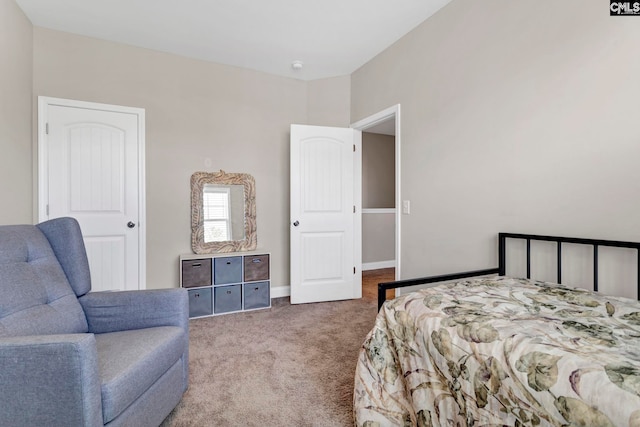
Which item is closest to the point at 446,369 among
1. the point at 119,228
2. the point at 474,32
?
the point at 474,32

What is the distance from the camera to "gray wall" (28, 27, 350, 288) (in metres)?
2.82

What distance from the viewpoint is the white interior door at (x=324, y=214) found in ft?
11.1

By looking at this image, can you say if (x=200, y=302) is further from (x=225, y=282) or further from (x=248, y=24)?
(x=248, y=24)

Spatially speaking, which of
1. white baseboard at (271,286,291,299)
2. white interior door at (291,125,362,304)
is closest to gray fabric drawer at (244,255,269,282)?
white interior door at (291,125,362,304)

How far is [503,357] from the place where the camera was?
941mm

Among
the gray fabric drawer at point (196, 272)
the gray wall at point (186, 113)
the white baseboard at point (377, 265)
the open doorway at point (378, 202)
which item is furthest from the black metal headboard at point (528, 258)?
the white baseboard at point (377, 265)

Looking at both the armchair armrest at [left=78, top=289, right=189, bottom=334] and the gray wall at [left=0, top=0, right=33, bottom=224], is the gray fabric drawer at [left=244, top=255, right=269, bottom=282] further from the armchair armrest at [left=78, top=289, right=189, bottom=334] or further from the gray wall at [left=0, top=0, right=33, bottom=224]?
the gray wall at [left=0, top=0, right=33, bottom=224]

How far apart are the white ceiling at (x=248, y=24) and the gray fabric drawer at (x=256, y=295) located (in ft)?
7.87

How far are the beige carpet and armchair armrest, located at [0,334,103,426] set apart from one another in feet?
2.10

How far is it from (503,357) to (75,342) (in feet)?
4.40

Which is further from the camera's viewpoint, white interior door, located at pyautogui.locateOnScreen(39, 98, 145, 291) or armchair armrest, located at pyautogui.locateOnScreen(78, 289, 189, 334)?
white interior door, located at pyautogui.locateOnScreen(39, 98, 145, 291)

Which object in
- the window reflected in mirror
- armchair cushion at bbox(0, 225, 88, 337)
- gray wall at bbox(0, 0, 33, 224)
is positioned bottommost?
armchair cushion at bbox(0, 225, 88, 337)

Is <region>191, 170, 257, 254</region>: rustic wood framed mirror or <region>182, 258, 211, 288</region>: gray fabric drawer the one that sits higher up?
<region>191, 170, 257, 254</region>: rustic wood framed mirror

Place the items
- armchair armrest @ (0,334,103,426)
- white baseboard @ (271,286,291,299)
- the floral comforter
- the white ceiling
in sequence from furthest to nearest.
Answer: white baseboard @ (271,286,291,299) → the white ceiling → armchair armrest @ (0,334,103,426) → the floral comforter
